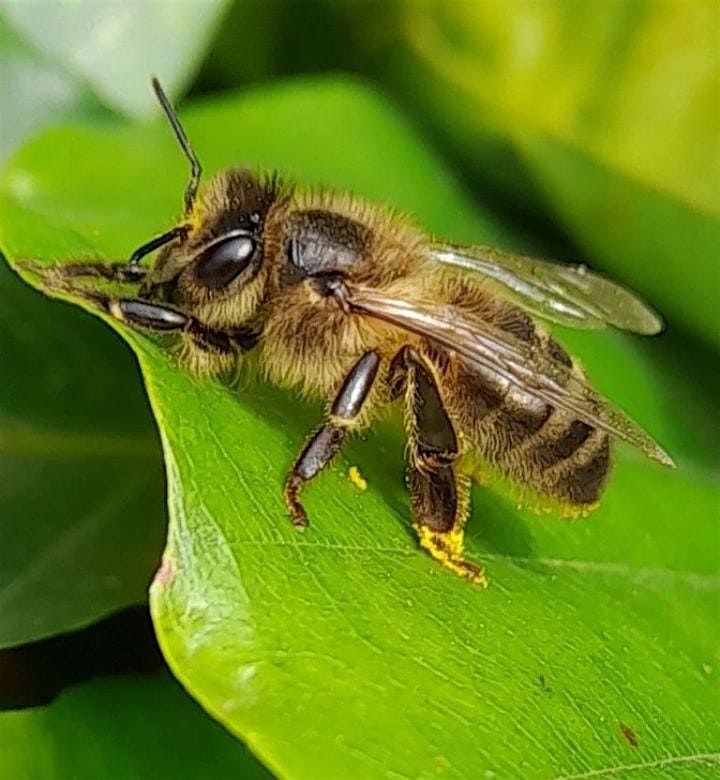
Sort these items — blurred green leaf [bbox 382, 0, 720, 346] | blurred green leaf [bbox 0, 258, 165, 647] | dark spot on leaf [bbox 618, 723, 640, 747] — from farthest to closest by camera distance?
1. blurred green leaf [bbox 382, 0, 720, 346]
2. blurred green leaf [bbox 0, 258, 165, 647]
3. dark spot on leaf [bbox 618, 723, 640, 747]

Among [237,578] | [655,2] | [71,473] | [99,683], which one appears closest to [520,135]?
[655,2]

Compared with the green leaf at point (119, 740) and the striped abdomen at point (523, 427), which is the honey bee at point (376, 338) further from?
the green leaf at point (119, 740)

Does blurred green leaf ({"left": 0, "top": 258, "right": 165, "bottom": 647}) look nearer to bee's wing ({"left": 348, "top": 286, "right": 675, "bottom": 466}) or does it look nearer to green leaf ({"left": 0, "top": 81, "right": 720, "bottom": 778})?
green leaf ({"left": 0, "top": 81, "right": 720, "bottom": 778})

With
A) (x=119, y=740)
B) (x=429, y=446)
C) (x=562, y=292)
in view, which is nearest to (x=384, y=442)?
(x=429, y=446)

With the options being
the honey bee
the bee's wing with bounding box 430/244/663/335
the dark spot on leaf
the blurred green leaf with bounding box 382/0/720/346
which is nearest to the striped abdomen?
the honey bee

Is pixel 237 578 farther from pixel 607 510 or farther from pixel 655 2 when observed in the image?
pixel 655 2

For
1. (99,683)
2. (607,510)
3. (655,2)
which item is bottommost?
(99,683)
